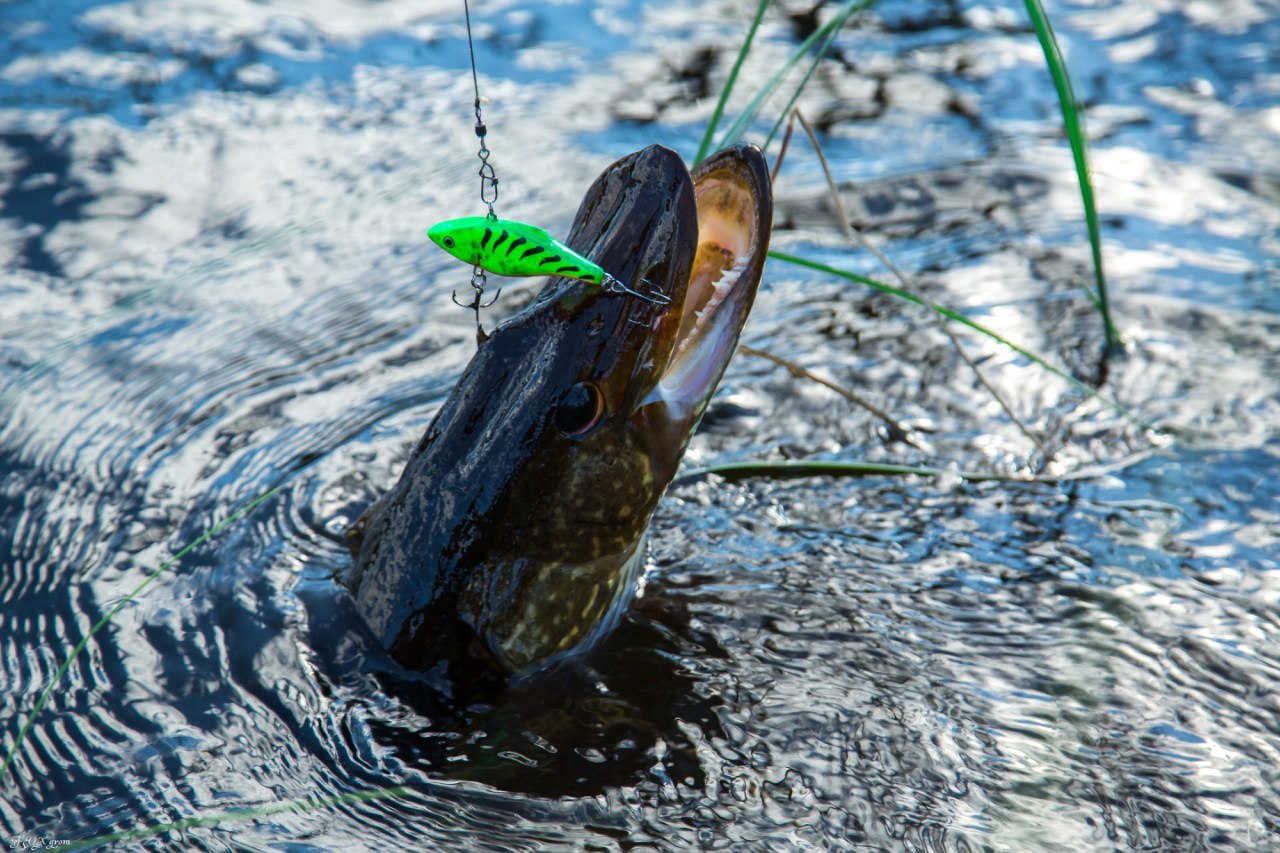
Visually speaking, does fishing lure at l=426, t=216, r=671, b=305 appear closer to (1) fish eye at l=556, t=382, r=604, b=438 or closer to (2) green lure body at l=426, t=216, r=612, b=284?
(2) green lure body at l=426, t=216, r=612, b=284

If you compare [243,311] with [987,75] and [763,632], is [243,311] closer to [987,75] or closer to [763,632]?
[763,632]

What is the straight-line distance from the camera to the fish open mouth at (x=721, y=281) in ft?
7.65

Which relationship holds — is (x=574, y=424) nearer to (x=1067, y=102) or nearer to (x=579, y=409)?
(x=579, y=409)

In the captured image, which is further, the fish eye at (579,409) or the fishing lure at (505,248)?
the fish eye at (579,409)

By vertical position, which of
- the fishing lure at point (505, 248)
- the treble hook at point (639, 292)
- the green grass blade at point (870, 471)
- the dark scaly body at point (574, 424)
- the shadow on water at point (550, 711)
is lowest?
the shadow on water at point (550, 711)

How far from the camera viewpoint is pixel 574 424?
2.30 metres

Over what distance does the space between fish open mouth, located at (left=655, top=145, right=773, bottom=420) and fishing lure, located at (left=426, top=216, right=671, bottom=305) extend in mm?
444

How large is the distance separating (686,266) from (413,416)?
4.69ft

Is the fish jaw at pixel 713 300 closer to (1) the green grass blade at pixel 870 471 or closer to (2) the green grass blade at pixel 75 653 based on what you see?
(1) the green grass blade at pixel 870 471

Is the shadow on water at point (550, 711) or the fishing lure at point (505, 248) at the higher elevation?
the fishing lure at point (505, 248)

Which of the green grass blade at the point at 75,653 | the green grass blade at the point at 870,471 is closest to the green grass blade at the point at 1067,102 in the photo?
the green grass blade at the point at 870,471

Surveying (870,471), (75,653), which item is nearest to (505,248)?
(75,653)

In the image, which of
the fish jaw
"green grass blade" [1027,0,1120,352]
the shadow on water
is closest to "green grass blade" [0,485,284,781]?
the shadow on water

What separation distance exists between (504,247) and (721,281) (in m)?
0.62
